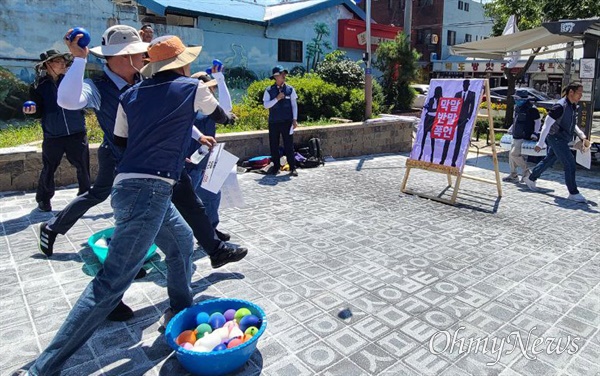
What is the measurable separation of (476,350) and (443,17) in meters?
40.2

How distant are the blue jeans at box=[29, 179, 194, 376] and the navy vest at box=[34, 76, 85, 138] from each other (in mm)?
3188

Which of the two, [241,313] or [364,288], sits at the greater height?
[241,313]

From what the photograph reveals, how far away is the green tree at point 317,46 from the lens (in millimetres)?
20891

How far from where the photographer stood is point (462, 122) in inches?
261

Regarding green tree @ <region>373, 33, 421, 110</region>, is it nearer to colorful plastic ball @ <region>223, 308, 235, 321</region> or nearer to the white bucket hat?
the white bucket hat

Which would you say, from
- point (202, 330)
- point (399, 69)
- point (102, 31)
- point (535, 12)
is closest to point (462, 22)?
point (535, 12)

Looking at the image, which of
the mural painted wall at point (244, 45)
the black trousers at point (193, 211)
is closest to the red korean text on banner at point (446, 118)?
the black trousers at point (193, 211)

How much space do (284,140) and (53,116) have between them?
12.9ft

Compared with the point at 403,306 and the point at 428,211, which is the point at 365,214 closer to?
the point at 428,211

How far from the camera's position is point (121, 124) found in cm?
275

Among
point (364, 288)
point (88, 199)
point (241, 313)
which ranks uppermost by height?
point (88, 199)

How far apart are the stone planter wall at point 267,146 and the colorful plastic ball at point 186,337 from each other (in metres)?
5.06

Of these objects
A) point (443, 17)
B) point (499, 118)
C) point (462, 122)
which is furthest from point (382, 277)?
point (443, 17)

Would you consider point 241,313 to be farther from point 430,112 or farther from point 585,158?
point 585,158
